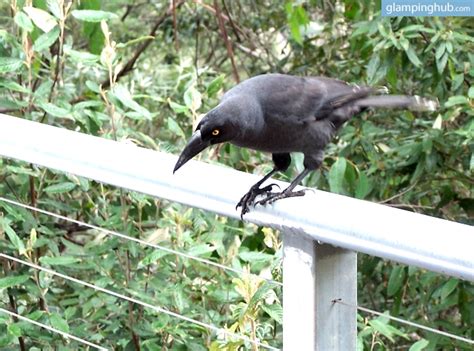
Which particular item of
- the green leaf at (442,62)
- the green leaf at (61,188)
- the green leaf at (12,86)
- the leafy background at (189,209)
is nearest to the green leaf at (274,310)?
the leafy background at (189,209)

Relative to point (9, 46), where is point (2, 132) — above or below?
above

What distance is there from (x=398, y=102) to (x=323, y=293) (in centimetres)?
129

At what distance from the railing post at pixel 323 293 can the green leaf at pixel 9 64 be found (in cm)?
148

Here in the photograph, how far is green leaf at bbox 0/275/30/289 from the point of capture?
2.48 m

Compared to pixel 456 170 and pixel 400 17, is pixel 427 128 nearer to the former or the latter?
pixel 456 170

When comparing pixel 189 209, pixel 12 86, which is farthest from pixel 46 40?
pixel 189 209

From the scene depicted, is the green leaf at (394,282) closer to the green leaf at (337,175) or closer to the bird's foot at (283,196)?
the green leaf at (337,175)

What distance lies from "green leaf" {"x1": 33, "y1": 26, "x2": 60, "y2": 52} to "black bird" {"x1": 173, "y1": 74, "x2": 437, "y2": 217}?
0.55 m

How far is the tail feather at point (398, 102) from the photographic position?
2754 millimetres

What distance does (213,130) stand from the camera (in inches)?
95.0

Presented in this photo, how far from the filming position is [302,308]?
1599mm

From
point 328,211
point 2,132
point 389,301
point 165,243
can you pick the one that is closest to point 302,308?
point 328,211

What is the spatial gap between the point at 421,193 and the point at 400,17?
24.5 inches

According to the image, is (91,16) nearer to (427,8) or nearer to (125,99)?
(125,99)
